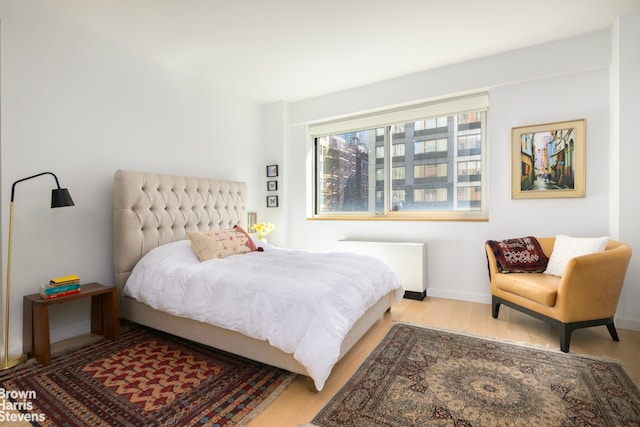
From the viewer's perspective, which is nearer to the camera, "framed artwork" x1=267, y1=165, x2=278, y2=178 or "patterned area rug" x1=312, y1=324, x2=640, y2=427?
"patterned area rug" x1=312, y1=324, x2=640, y2=427

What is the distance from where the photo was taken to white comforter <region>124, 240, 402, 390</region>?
1.78 m

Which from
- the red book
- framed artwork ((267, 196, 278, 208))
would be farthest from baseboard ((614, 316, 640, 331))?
the red book

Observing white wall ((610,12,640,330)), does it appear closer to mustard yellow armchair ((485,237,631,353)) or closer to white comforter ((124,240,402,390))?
mustard yellow armchair ((485,237,631,353))

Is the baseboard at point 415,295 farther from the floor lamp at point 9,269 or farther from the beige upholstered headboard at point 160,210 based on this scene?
the floor lamp at point 9,269

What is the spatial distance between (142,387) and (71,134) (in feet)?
7.02

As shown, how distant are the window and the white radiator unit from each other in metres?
0.47

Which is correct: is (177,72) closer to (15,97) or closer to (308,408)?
(15,97)

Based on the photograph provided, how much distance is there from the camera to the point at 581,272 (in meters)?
2.26

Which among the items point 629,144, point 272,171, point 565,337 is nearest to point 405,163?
point 272,171

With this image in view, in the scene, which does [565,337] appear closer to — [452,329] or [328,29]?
[452,329]

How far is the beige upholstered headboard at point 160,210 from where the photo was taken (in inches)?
111

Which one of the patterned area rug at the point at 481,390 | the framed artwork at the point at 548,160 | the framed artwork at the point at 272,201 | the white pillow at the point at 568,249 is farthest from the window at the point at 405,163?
the patterned area rug at the point at 481,390

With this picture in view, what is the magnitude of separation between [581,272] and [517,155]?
56.5 inches

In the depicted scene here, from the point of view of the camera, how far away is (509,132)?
3.31 m
